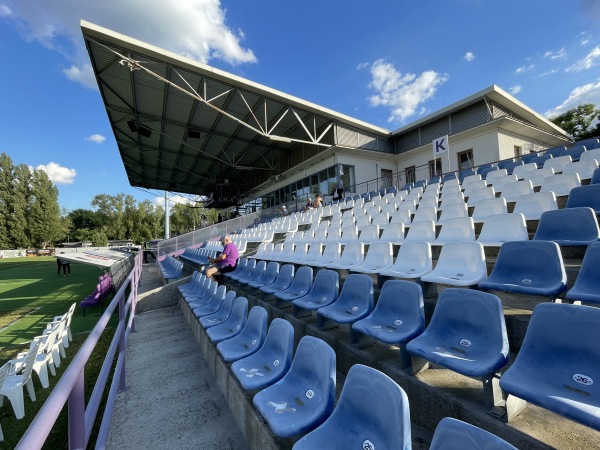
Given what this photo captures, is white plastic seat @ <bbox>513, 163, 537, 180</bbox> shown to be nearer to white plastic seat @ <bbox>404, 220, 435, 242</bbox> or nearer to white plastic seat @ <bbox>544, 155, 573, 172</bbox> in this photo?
white plastic seat @ <bbox>544, 155, 573, 172</bbox>

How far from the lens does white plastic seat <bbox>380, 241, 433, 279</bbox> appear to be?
3438 mm

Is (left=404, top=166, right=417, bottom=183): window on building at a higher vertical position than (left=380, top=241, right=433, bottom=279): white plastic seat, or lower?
higher

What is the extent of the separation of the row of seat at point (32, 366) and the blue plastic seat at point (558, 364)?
17.6 ft

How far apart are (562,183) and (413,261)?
363 centimetres

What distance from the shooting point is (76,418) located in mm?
1485

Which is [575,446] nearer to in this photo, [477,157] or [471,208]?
[471,208]

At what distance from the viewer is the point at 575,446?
1.36 meters

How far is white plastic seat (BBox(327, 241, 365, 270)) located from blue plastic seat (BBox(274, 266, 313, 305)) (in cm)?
63

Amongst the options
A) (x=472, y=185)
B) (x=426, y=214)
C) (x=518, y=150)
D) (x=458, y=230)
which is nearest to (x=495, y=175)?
(x=472, y=185)

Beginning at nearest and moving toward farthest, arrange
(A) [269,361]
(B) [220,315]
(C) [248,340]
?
(A) [269,361] → (C) [248,340] → (B) [220,315]

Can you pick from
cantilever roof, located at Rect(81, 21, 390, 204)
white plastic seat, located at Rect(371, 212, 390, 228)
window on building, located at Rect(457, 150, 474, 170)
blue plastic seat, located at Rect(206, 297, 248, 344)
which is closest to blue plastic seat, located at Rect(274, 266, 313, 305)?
blue plastic seat, located at Rect(206, 297, 248, 344)

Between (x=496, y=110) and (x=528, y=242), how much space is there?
46.6ft

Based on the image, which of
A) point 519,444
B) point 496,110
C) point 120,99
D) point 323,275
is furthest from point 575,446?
point 120,99

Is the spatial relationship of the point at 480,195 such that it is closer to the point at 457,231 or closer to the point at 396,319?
the point at 457,231
